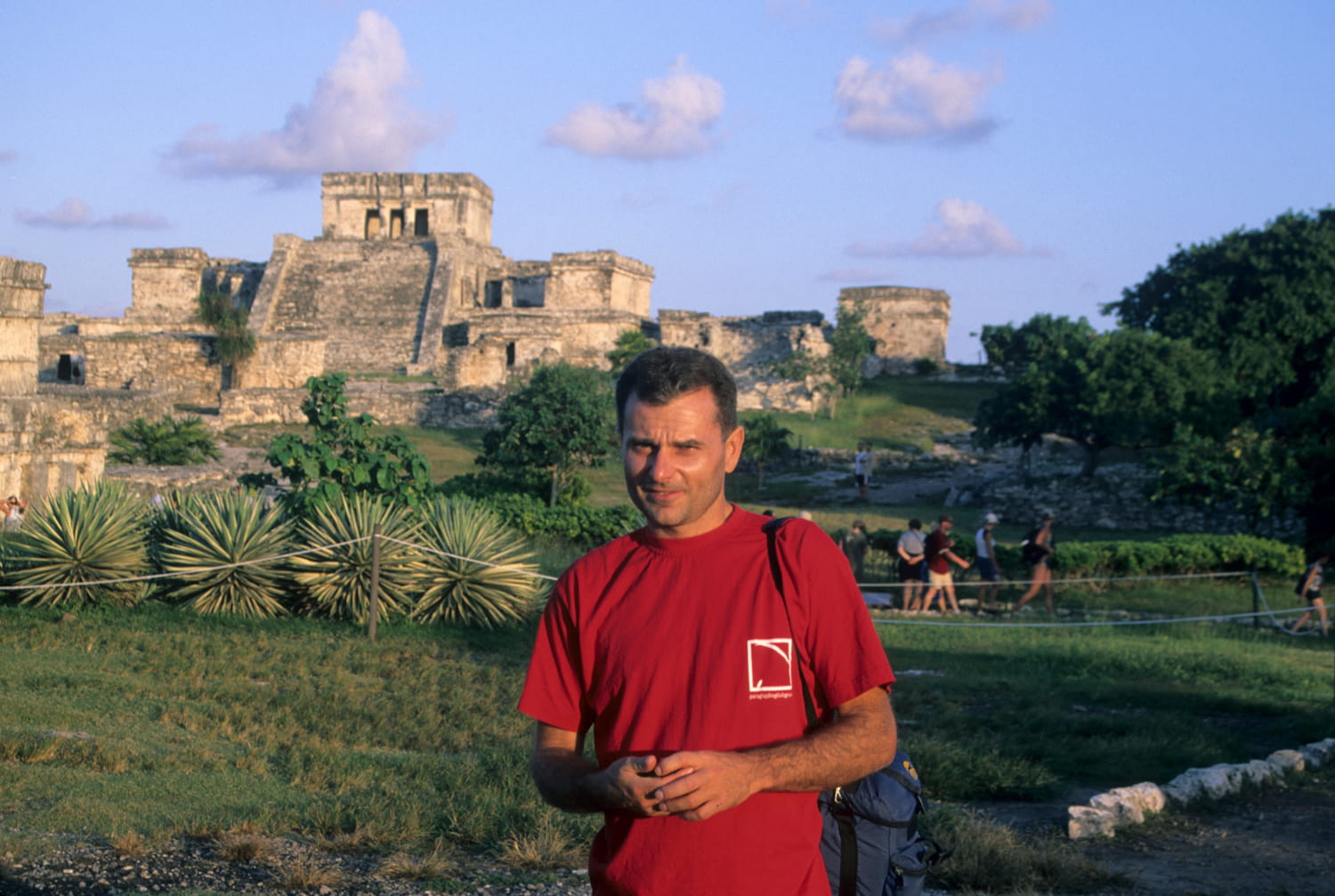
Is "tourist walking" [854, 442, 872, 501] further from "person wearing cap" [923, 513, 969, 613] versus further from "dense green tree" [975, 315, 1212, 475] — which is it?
"person wearing cap" [923, 513, 969, 613]

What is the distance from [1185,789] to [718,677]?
442 cm

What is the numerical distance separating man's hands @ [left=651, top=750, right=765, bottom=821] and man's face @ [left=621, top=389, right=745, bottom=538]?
44cm

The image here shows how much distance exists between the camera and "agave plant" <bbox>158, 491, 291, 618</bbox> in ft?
30.4

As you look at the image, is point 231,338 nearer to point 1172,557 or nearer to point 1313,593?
point 1172,557

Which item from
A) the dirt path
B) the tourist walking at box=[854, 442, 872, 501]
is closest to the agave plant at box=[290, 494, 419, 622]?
the dirt path

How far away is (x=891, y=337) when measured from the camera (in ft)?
139

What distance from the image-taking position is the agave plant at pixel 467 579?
963cm

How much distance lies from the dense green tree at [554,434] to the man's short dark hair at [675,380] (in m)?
16.8

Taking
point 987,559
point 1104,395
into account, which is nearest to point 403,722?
point 987,559

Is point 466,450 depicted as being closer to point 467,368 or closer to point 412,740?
point 467,368

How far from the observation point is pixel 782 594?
1.96 m

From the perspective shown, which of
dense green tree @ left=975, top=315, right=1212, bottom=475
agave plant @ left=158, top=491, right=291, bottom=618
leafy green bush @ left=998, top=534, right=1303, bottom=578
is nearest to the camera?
agave plant @ left=158, top=491, right=291, bottom=618

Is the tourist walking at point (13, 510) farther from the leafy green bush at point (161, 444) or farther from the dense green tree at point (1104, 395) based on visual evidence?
the dense green tree at point (1104, 395)

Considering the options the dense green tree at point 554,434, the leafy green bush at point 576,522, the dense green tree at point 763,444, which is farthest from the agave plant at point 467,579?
the dense green tree at point 763,444
